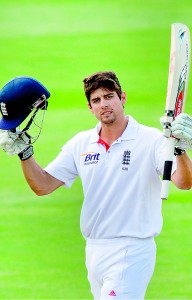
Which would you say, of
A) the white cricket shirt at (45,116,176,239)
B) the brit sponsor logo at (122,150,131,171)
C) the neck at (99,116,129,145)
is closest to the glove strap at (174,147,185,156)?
the white cricket shirt at (45,116,176,239)

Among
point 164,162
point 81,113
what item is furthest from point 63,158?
point 81,113

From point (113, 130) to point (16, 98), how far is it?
43 centimetres

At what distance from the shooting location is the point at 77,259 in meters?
5.61

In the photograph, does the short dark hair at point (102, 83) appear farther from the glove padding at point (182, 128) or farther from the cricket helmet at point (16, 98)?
the glove padding at point (182, 128)

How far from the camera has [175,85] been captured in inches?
150

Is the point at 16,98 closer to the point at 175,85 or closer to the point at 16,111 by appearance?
the point at 16,111

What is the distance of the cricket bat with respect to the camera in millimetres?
3736

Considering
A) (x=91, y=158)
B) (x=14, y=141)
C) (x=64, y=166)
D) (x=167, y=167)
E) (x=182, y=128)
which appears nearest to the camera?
(x=182, y=128)

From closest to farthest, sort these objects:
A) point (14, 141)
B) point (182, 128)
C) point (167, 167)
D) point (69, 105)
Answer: point (182, 128)
point (167, 167)
point (14, 141)
point (69, 105)

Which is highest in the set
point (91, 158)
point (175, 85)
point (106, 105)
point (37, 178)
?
point (175, 85)

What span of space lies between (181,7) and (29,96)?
2.81 m

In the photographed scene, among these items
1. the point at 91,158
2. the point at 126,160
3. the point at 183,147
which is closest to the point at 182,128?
the point at 183,147

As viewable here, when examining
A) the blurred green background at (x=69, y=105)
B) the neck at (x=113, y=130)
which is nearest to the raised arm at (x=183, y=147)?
the neck at (x=113, y=130)

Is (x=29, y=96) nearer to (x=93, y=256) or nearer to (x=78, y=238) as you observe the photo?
(x=93, y=256)
